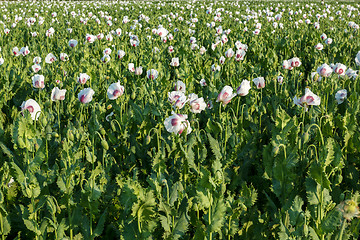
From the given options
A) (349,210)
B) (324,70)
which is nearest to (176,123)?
(349,210)

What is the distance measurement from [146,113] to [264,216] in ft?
4.93

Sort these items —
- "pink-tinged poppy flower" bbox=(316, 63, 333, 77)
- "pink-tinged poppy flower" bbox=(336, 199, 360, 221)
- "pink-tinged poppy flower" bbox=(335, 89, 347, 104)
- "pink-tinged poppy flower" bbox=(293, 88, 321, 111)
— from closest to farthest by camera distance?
"pink-tinged poppy flower" bbox=(336, 199, 360, 221) < "pink-tinged poppy flower" bbox=(293, 88, 321, 111) < "pink-tinged poppy flower" bbox=(335, 89, 347, 104) < "pink-tinged poppy flower" bbox=(316, 63, 333, 77)

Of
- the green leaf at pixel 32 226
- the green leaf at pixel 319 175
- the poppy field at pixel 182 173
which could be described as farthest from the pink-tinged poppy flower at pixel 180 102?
the green leaf at pixel 32 226

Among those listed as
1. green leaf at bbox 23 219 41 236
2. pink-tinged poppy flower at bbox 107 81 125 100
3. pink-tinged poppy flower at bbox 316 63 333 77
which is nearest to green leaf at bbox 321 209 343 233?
green leaf at bbox 23 219 41 236

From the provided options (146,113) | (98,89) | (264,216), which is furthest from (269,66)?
(264,216)

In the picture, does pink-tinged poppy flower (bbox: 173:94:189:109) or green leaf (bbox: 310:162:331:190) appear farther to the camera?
pink-tinged poppy flower (bbox: 173:94:189:109)

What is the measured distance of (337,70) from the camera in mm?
3863

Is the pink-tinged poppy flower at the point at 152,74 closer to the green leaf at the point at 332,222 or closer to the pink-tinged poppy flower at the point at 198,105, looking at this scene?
the pink-tinged poppy flower at the point at 198,105

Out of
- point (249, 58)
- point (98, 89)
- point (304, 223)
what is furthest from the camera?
point (249, 58)

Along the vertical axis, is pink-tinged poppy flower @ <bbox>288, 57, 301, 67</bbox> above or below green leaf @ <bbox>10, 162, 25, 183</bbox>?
below

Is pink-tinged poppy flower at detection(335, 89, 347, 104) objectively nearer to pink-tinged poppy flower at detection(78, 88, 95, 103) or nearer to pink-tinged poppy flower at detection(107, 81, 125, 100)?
pink-tinged poppy flower at detection(107, 81, 125, 100)

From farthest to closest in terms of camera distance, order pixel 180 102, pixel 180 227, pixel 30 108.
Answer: pixel 180 102, pixel 30 108, pixel 180 227

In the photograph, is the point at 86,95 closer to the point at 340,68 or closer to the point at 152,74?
the point at 152,74

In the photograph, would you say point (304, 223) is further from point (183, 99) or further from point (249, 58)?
point (249, 58)
